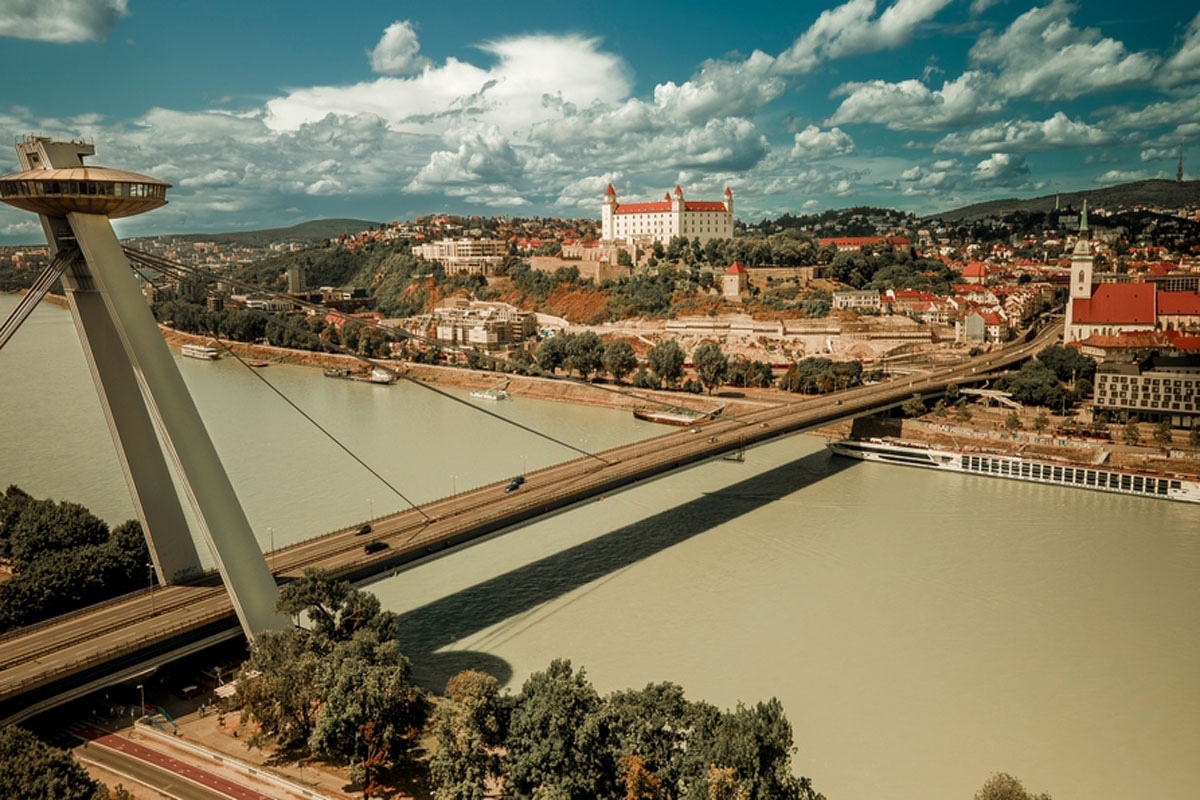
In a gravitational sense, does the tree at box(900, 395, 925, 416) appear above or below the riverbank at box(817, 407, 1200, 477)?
above

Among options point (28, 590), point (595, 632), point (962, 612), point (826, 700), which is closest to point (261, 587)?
point (28, 590)

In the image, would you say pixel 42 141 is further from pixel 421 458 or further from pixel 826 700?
pixel 421 458

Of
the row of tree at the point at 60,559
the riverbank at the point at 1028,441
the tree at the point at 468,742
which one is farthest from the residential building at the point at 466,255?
the tree at the point at 468,742

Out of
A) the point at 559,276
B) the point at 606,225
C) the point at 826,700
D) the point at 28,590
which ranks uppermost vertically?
the point at 606,225

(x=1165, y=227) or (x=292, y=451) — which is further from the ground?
(x=1165, y=227)

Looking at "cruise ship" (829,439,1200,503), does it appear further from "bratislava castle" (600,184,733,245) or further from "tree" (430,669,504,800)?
"bratislava castle" (600,184,733,245)

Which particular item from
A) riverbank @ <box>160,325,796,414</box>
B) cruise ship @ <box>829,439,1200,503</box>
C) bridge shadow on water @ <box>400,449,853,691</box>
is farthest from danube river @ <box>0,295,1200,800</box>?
riverbank @ <box>160,325,796,414</box>
